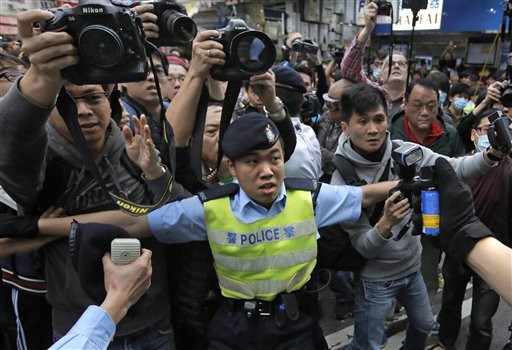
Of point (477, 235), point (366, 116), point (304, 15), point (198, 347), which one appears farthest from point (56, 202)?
point (304, 15)

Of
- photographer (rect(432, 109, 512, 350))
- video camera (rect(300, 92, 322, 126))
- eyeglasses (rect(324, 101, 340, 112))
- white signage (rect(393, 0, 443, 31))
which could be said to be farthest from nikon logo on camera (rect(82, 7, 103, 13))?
white signage (rect(393, 0, 443, 31))

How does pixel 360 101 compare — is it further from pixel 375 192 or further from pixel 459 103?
pixel 459 103

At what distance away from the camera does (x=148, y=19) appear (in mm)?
1611

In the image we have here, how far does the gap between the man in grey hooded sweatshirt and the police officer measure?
52 centimetres

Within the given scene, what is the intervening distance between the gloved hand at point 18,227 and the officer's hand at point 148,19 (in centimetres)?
87

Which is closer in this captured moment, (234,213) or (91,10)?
(91,10)

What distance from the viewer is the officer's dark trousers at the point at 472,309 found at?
250 cm

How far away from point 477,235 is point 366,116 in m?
1.17

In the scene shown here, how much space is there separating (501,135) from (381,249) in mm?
806

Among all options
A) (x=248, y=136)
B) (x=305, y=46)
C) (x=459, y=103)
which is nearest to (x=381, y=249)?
(x=248, y=136)

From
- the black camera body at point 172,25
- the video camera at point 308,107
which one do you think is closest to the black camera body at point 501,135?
the black camera body at point 172,25

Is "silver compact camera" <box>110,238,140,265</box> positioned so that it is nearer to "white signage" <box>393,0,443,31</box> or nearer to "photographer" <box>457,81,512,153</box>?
"photographer" <box>457,81,512,153</box>

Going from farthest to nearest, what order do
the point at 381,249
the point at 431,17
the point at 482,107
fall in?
the point at 431,17
the point at 482,107
the point at 381,249

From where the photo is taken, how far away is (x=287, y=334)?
1680mm
